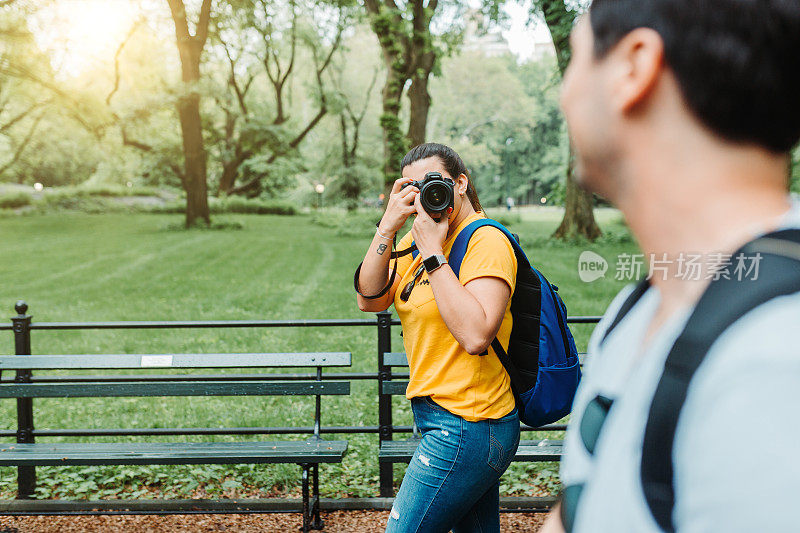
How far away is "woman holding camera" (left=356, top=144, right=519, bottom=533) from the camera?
2070 mm

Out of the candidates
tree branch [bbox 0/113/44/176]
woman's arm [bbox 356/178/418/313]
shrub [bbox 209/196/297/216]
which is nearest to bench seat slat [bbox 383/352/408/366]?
woman's arm [bbox 356/178/418/313]

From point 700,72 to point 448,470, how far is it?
68.0 inches

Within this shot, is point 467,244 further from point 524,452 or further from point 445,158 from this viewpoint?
point 524,452

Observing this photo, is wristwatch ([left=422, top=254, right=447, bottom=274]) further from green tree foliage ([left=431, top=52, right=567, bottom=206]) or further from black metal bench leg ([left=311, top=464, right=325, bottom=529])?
green tree foliage ([left=431, top=52, right=567, bottom=206])

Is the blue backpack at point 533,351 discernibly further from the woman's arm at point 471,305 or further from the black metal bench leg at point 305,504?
the black metal bench leg at point 305,504

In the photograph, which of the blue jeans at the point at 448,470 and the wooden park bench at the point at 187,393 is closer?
the blue jeans at the point at 448,470

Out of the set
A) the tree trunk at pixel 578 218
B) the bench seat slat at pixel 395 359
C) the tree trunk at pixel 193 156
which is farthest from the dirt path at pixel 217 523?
the tree trunk at pixel 193 156

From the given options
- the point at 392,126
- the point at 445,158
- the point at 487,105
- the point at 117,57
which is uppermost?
the point at 487,105

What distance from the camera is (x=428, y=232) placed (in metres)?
2.26

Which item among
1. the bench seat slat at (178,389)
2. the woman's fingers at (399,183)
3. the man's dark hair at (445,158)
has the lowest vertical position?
the bench seat slat at (178,389)

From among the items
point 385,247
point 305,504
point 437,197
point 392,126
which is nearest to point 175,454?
point 305,504

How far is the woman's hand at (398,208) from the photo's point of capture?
245 centimetres

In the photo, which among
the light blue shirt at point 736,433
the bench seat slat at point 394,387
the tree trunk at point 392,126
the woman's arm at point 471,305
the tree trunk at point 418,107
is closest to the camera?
the light blue shirt at point 736,433

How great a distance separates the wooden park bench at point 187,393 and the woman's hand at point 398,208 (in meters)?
1.99
